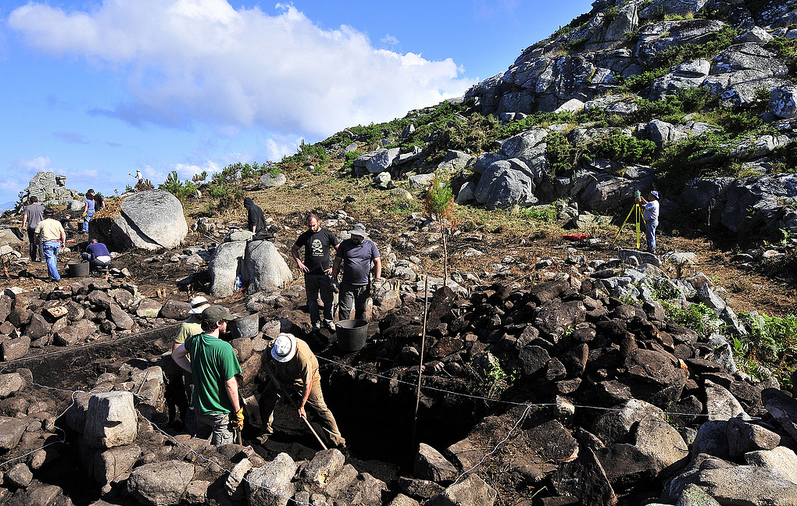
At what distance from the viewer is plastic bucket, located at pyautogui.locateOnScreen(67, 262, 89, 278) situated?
9.09 meters

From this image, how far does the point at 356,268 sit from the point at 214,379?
265cm

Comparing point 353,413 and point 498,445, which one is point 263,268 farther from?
point 498,445

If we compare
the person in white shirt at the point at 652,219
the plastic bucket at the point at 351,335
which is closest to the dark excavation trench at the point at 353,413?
the plastic bucket at the point at 351,335

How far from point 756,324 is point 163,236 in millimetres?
12887

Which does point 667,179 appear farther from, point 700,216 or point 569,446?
point 569,446

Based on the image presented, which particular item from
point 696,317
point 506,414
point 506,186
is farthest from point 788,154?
point 506,414

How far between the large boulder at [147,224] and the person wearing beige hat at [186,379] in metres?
7.12

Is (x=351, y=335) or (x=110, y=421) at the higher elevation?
(x=351, y=335)

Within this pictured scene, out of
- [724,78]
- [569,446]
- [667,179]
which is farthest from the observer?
[724,78]

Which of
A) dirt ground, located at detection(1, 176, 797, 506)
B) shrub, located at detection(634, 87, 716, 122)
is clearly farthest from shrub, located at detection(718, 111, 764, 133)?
dirt ground, located at detection(1, 176, 797, 506)

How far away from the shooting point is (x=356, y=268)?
5.97 m

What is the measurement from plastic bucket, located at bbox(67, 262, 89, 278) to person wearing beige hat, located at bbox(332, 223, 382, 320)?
6.66m

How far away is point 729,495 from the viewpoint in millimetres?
2174

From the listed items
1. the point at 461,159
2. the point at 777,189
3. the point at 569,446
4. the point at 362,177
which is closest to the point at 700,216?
the point at 777,189
